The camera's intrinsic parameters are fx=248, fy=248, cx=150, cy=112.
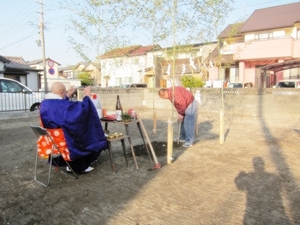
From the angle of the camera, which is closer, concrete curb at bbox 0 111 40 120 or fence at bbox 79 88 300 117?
concrete curb at bbox 0 111 40 120

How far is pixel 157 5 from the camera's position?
500cm

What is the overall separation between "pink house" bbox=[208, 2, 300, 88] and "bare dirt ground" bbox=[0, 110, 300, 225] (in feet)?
40.8

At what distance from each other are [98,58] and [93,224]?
1003cm

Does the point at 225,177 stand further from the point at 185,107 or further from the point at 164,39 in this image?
the point at 164,39

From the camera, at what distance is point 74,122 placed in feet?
10.5

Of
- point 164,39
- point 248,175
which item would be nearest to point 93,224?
point 248,175

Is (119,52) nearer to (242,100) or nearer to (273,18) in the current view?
(242,100)

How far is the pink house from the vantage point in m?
16.7

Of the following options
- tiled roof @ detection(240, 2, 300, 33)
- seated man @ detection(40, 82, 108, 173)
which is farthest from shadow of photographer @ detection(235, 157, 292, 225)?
tiled roof @ detection(240, 2, 300, 33)

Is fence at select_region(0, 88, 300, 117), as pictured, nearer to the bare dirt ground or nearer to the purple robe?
the bare dirt ground

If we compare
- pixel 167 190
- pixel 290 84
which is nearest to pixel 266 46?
pixel 290 84

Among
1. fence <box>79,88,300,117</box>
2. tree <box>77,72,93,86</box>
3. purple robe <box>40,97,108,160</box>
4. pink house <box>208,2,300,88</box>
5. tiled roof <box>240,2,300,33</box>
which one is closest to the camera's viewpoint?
purple robe <box>40,97,108,160</box>

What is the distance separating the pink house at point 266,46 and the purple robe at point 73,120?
44.9ft

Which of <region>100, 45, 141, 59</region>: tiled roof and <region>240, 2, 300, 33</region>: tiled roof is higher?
<region>240, 2, 300, 33</region>: tiled roof
